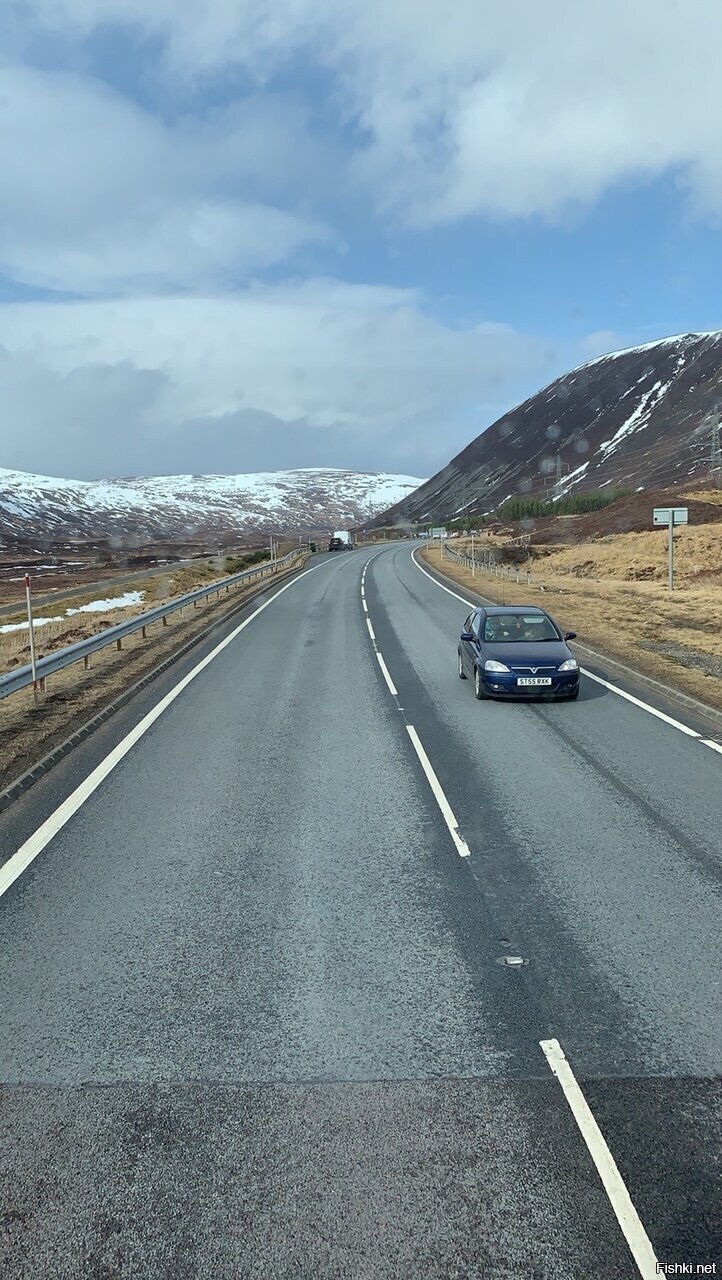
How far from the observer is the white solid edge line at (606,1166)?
10.00 ft

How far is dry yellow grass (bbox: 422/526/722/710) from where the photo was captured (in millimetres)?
16016

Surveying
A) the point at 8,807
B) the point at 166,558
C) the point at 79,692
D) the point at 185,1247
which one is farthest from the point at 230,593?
the point at 166,558

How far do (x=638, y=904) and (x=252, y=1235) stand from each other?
371 centimetres

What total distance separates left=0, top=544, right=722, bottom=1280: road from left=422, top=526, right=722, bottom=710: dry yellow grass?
6.77 meters

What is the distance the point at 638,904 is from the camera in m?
5.94

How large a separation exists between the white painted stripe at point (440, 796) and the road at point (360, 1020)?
0.26 feet

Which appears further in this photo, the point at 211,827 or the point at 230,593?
the point at 230,593

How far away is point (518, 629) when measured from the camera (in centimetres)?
1446

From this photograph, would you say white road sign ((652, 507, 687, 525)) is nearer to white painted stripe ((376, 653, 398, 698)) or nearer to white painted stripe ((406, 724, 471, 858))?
white painted stripe ((376, 653, 398, 698))

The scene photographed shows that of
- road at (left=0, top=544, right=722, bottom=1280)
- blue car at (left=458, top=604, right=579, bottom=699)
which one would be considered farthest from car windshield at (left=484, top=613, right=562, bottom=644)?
road at (left=0, top=544, right=722, bottom=1280)

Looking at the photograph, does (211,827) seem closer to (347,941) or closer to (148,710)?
(347,941)

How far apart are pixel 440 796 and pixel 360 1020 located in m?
4.07

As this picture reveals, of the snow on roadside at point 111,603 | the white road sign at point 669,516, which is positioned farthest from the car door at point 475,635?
the snow on roadside at point 111,603

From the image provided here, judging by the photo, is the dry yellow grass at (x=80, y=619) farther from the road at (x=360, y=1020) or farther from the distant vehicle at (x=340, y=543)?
the distant vehicle at (x=340, y=543)
